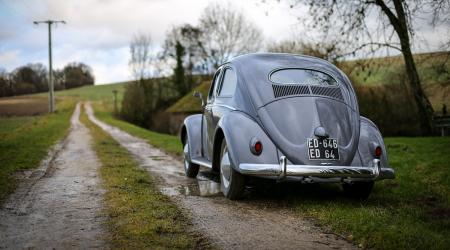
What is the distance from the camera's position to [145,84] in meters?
59.0

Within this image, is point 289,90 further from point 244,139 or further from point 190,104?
point 190,104

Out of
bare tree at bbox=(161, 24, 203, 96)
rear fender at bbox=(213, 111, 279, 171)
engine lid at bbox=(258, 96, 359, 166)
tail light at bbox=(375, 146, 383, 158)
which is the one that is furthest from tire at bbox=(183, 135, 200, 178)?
bare tree at bbox=(161, 24, 203, 96)

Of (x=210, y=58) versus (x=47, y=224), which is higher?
(x=210, y=58)

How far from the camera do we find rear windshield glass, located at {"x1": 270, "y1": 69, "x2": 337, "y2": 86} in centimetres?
680

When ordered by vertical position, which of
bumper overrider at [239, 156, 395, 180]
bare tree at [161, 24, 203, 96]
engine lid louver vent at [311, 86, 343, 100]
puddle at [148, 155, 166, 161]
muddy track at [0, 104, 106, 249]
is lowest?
puddle at [148, 155, 166, 161]

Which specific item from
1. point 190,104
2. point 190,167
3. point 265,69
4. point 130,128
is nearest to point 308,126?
point 265,69

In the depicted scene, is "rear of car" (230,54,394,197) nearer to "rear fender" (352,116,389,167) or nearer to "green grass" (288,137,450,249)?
"rear fender" (352,116,389,167)

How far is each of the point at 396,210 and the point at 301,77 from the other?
7.22 feet

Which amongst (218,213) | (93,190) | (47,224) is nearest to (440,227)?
(218,213)

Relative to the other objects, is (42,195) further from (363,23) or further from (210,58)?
(210,58)

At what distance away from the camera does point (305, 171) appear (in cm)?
579

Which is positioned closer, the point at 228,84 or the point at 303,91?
the point at 303,91

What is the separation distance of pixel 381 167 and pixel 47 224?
4.04m

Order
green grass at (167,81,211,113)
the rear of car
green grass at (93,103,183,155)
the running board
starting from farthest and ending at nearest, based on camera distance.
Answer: green grass at (167,81,211,113)
green grass at (93,103,183,155)
the running board
the rear of car
